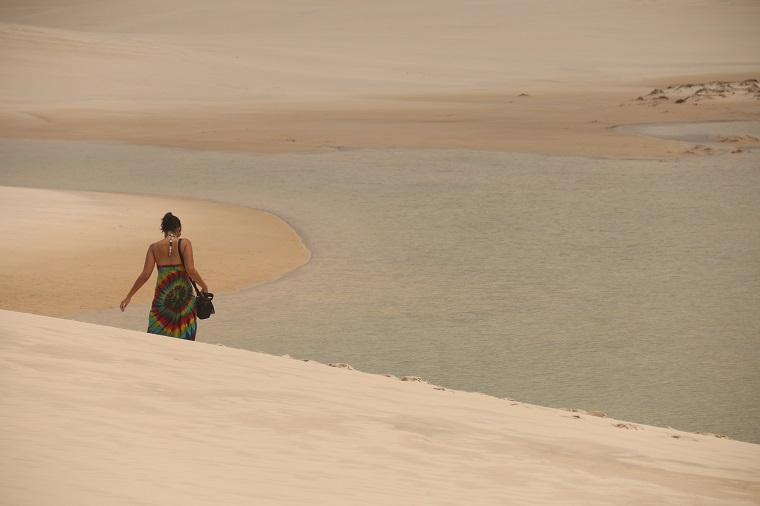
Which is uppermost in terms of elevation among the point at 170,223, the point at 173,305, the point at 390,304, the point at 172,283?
the point at 170,223

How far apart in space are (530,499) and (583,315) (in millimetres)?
6573

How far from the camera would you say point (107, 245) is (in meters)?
16.1

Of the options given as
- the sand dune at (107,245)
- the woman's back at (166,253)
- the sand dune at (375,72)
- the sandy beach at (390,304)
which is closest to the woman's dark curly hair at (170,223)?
the woman's back at (166,253)

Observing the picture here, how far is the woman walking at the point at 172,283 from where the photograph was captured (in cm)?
829

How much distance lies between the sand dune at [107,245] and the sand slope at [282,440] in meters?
4.96

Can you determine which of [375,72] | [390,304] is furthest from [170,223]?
[375,72]

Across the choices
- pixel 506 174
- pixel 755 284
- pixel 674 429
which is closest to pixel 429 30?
pixel 506 174

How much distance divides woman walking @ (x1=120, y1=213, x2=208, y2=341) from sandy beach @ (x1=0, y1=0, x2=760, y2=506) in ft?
0.74

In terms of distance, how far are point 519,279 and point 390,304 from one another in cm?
176

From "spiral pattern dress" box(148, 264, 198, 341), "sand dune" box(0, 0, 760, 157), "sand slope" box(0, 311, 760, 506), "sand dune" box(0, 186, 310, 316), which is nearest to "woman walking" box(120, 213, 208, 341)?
"spiral pattern dress" box(148, 264, 198, 341)

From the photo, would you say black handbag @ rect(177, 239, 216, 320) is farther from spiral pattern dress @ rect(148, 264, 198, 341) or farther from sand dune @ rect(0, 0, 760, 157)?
sand dune @ rect(0, 0, 760, 157)

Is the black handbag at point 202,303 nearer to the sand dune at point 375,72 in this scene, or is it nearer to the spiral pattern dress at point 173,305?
the spiral pattern dress at point 173,305

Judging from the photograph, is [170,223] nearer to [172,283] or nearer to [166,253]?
[166,253]

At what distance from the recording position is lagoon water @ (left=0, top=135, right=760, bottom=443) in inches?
404
